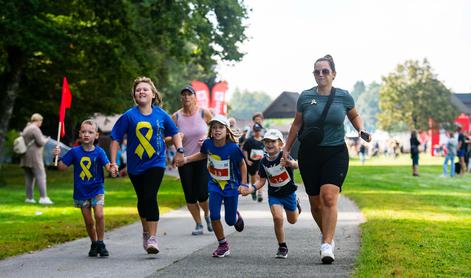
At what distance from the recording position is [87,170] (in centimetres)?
953

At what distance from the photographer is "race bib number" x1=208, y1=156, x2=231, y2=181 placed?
31.2 feet

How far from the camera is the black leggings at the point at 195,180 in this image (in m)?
11.2

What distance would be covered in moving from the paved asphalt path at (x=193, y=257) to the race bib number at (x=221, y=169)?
846mm

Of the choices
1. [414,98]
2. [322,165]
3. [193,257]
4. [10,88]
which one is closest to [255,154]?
[193,257]

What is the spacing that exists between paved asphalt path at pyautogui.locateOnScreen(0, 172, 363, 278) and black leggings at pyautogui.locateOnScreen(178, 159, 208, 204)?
1.80 ft

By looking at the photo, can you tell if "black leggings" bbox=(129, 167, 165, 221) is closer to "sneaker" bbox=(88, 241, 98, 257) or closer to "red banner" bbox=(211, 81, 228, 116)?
"sneaker" bbox=(88, 241, 98, 257)

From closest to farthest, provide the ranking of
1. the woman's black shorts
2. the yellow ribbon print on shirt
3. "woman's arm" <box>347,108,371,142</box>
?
the woman's black shorts, "woman's arm" <box>347,108,371,142</box>, the yellow ribbon print on shirt

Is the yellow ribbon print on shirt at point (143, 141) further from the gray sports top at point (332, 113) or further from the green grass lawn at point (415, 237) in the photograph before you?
the green grass lawn at point (415, 237)

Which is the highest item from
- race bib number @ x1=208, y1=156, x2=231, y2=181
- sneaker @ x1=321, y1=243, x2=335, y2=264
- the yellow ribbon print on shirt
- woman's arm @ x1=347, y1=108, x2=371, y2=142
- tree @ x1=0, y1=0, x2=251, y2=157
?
tree @ x1=0, y1=0, x2=251, y2=157

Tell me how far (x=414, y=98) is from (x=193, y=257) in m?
105

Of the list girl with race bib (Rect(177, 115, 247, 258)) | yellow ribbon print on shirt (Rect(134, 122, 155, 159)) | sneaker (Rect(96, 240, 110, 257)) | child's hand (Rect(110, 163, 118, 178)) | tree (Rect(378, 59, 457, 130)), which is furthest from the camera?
tree (Rect(378, 59, 457, 130))

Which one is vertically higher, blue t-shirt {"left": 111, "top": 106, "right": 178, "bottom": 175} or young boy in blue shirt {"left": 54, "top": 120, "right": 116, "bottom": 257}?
blue t-shirt {"left": 111, "top": 106, "right": 178, "bottom": 175}

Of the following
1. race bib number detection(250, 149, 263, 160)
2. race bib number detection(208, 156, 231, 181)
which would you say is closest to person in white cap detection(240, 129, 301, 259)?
race bib number detection(208, 156, 231, 181)

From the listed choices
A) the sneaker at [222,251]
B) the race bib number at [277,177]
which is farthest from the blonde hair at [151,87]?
the sneaker at [222,251]
